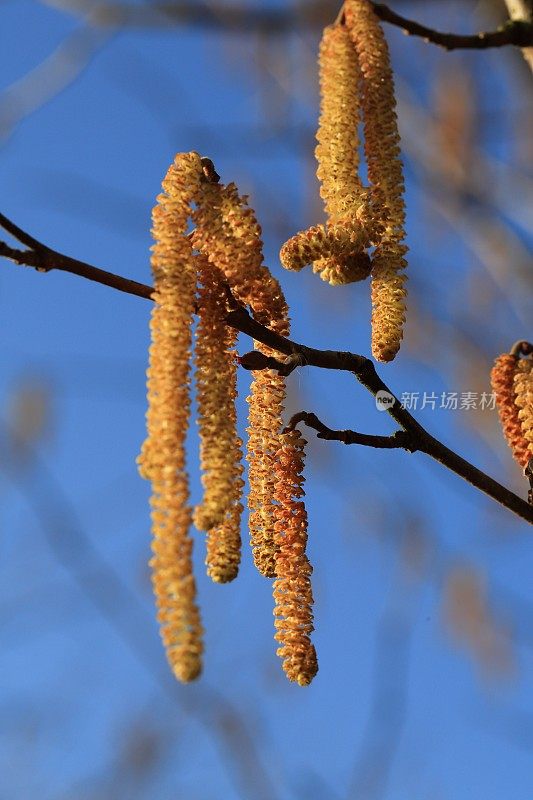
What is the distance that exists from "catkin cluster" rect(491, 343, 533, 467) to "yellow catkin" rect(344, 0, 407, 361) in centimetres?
24

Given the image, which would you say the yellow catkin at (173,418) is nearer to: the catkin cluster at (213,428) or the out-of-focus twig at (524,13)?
the catkin cluster at (213,428)

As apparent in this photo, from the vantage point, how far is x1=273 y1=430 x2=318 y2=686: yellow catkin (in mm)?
985

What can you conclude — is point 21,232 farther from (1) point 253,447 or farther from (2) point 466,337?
(2) point 466,337

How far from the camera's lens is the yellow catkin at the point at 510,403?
48.4 inches

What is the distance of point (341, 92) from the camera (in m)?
1.23

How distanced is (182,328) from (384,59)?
0.66 meters

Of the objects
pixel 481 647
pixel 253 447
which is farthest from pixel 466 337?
pixel 253 447

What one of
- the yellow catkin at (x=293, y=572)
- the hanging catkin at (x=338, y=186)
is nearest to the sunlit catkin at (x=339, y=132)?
the hanging catkin at (x=338, y=186)

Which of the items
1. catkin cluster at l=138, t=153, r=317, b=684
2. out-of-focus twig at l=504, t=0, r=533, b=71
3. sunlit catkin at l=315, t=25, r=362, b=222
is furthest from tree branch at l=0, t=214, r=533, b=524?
out-of-focus twig at l=504, t=0, r=533, b=71

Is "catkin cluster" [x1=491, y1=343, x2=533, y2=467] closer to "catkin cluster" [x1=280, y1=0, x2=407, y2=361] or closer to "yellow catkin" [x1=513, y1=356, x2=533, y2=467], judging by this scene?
"yellow catkin" [x1=513, y1=356, x2=533, y2=467]

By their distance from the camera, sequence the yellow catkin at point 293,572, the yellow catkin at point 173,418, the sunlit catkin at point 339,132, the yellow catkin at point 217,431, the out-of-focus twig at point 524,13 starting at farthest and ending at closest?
the out-of-focus twig at point 524,13 → the sunlit catkin at point 339,132 → the yellow catkin at point 293,572 → the yellow catkin at point 217,431 → the yellow catkin at point 173,418

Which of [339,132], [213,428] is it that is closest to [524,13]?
[339,132]

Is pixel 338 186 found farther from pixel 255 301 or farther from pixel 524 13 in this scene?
pixel 524 13

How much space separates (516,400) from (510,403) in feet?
0.19
